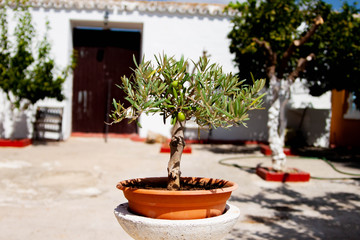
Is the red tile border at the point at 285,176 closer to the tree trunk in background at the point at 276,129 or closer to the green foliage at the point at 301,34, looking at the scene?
the tree trunk in background at the point at 276,129

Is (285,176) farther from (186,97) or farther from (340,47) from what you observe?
(186,97)

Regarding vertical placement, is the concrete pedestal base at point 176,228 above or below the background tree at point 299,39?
below

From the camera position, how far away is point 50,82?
955 centimetres

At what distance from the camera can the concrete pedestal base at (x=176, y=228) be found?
1950mm

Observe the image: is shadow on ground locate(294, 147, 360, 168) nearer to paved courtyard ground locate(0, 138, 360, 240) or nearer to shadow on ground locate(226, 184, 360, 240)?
paved courtyard ground locate(0, 138, 360, 240)

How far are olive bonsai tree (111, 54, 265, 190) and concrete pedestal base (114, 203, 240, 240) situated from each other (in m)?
0.37

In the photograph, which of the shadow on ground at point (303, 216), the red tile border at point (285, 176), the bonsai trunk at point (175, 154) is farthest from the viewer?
the red tile border at point (285, 176)

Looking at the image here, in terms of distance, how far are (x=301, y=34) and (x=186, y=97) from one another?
794 cm

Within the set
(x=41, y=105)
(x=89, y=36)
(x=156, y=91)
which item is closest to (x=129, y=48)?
(x=89, y=36)

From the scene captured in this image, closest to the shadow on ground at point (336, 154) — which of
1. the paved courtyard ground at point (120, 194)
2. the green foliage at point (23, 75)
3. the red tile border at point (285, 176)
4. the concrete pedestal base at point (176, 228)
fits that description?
the paved courtyard ground at point (120, 194)

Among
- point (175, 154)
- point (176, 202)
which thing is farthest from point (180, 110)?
point (176, 202)

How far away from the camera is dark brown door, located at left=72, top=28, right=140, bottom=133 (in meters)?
11.8

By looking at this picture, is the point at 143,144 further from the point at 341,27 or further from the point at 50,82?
the point at 341,27

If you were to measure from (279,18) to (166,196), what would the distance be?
730 cm
